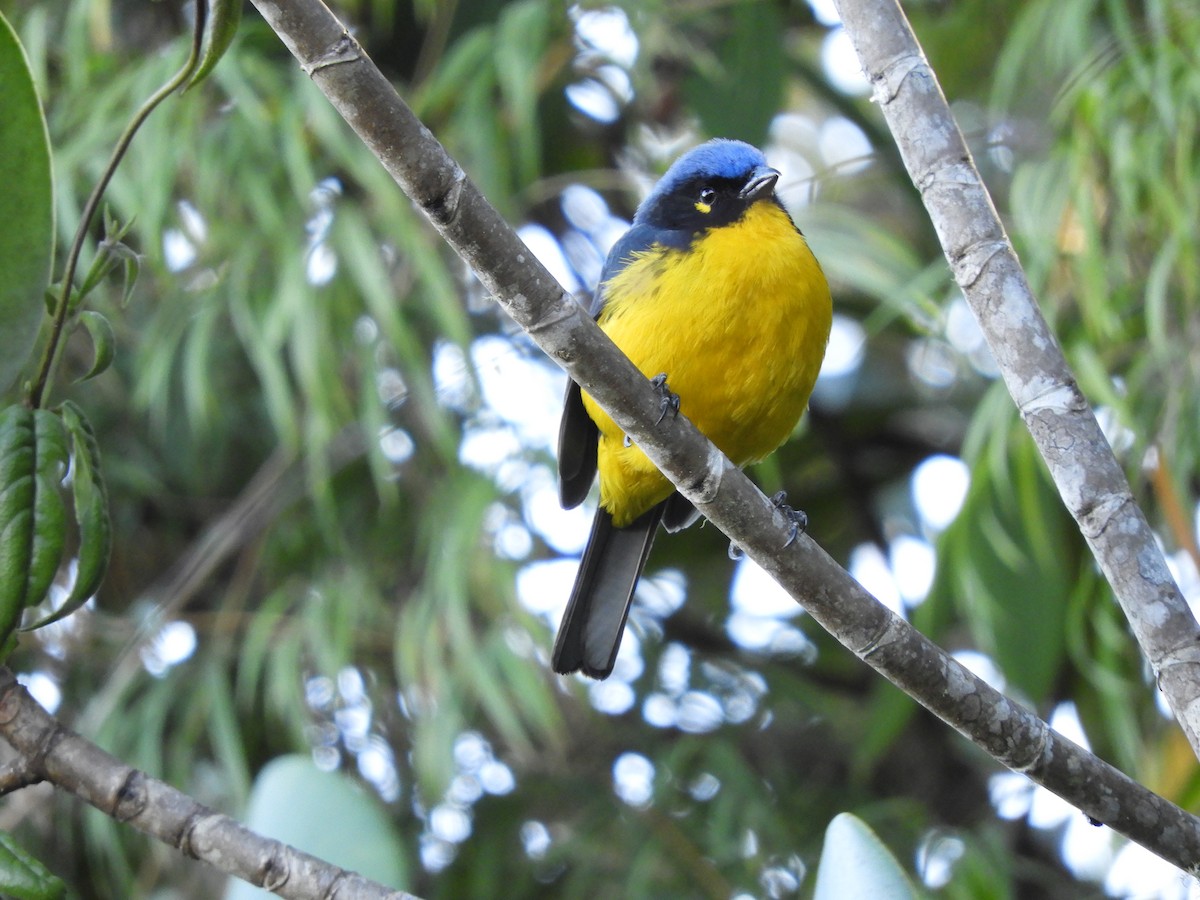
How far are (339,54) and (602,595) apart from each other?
1.64 m

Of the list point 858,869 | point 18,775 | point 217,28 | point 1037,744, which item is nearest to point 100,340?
point 217,28

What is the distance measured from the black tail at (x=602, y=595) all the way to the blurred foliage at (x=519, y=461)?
0.61 m

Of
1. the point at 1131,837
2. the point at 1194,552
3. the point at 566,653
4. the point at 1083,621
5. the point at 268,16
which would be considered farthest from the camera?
the point at 1083,621

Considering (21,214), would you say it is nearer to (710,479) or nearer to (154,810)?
(154,810)

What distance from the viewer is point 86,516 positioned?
1.36 meters

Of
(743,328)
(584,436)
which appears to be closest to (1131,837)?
(743,328)

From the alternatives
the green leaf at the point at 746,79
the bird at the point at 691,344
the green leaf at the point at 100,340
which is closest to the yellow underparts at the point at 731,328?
the bird at the point at 691,344

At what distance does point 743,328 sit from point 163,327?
1.83 metres

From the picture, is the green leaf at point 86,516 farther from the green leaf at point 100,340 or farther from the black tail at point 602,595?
the black tail at point 602,595

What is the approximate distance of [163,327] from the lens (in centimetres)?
361

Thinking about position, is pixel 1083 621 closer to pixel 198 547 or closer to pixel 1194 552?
pixel 1194 552

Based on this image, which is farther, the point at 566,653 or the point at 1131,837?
the point at 566,653

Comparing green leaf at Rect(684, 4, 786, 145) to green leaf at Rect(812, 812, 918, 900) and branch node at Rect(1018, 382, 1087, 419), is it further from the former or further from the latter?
green leaf at Rect(812, 812, 918, 900)

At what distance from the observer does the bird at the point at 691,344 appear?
246 cm
